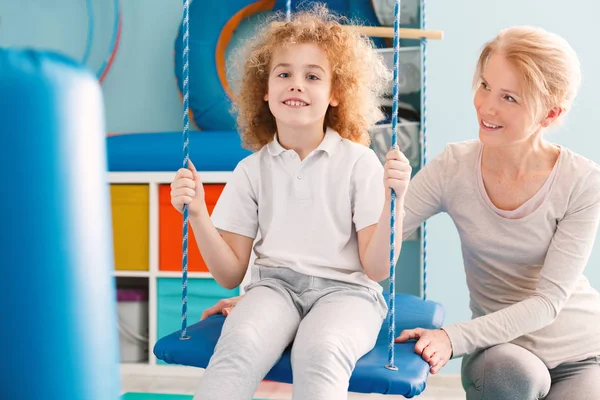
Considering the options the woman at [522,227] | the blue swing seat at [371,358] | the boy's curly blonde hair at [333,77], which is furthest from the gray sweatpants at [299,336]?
the boy's curly blonde hair at [333,77]

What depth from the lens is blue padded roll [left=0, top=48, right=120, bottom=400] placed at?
632 mm

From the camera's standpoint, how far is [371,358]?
125cm

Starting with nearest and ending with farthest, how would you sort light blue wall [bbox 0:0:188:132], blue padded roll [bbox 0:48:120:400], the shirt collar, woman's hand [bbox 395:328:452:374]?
blue padded roll [bbox 0:48:120:400]
woman's hand [bbox 395:328:452:374]
the shirt collar
light blue wall [bbox 0:0:188:132]

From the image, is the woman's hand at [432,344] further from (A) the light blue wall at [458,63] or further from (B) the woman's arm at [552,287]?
(A) the light blue wall at [458,63]

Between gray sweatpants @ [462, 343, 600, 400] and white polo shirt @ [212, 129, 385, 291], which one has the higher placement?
white polo shirt @ [212, 129, 385, 291]

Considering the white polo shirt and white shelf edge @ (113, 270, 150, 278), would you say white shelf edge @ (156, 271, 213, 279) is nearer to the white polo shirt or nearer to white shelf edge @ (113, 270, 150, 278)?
white shelf edge @ (113, 270, 150, 278)

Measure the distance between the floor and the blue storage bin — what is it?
0.20 meters

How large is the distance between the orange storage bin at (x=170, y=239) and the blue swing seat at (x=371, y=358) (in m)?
1.13

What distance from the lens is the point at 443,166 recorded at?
1.60 meters

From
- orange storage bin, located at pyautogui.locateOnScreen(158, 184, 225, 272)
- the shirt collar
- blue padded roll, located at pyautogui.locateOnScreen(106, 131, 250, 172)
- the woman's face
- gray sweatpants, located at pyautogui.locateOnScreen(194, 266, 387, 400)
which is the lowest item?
orange storage bin, located at pyautogui.locateOnScreen(158, 184, 225, 272)

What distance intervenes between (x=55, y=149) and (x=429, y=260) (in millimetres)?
2375

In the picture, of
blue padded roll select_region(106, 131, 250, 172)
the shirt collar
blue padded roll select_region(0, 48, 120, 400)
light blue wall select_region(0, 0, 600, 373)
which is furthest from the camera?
light blue wall select_region(0, 0, 600, 373)

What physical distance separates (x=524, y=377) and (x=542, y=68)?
0.61m

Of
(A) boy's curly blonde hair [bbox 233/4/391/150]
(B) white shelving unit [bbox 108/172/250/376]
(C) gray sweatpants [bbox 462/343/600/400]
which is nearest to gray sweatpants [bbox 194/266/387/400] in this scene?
(C) gray sweatpants [bbox 462/343/600/400]
